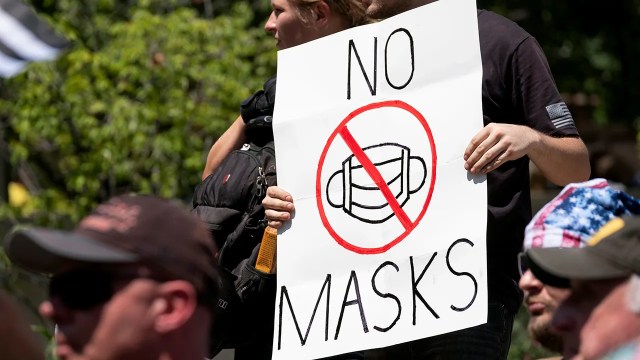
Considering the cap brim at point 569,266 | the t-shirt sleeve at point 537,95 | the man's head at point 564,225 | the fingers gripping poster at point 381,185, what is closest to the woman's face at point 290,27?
the fingers gripping poster at point 381,185

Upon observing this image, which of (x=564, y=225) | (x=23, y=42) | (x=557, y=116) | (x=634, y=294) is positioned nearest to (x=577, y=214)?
(x=564, y=225)

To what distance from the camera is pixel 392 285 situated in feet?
13.8

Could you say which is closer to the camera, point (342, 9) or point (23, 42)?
point (342, 9)

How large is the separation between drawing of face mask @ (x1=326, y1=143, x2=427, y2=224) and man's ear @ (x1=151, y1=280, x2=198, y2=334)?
142 centimetres

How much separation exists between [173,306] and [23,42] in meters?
4.48

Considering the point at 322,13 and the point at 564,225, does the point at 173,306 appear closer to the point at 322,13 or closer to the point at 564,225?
the point at 564,225

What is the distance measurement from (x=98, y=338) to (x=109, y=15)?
782 centimetres

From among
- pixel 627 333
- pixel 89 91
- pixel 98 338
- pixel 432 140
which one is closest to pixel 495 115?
pixel 432 140

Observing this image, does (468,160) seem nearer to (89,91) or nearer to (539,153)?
(539,153)

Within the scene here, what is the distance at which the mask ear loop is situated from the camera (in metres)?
2.88

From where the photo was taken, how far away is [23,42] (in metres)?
7.11

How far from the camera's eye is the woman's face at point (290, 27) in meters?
4.57

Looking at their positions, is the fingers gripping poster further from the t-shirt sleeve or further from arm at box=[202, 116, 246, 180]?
arm at box=[202, 116, 246, 180]

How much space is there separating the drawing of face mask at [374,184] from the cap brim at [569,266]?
103 centimetres
